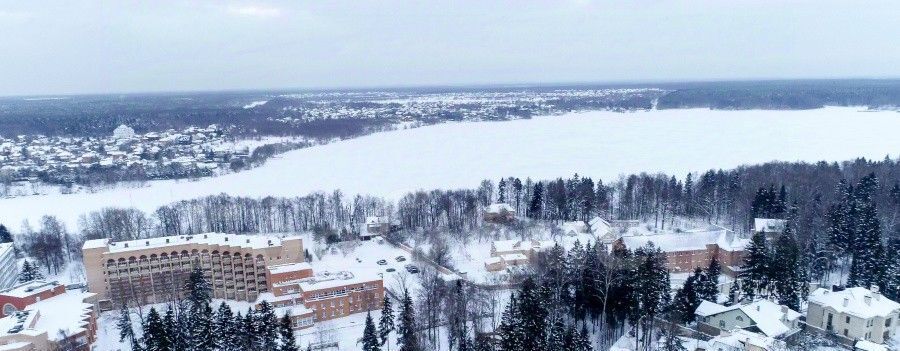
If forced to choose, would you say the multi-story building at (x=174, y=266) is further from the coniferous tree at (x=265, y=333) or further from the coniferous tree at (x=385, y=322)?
the coniferous tree at (x=265, y=333)

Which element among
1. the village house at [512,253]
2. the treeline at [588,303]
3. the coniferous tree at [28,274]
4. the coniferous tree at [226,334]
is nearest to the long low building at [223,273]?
the coniferous tree at [28,274]

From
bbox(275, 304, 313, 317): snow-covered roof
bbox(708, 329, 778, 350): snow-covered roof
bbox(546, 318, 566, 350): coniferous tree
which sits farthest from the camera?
bbox(275, 304, 313, 317): snow-covered roof

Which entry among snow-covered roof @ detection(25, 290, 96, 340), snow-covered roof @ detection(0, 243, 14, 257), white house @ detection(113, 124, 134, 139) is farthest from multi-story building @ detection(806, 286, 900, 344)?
white house @ detection(113, 124, 134, 139)

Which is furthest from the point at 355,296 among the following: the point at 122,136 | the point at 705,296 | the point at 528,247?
the point at 122,136

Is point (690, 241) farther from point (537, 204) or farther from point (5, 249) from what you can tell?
point (5, 249)

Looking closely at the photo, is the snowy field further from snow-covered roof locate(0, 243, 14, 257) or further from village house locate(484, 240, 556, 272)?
village house locate(484, 240, 556, 272)

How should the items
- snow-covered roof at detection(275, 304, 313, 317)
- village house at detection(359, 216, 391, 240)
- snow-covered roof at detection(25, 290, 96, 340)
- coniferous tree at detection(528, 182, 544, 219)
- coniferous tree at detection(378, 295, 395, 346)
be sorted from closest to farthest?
coniferous tree at detection(378, 295, 395, 346)
snow-covered roof at detection(25, 290, 96, 340)
snow-covered roof at detection(275, 304, 313, 317)
village house at detection(359, 216, 391, 240)
coniferous tree at detection(528, 182, 544, 219)

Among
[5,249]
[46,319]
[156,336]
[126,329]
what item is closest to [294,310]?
[126,329]
